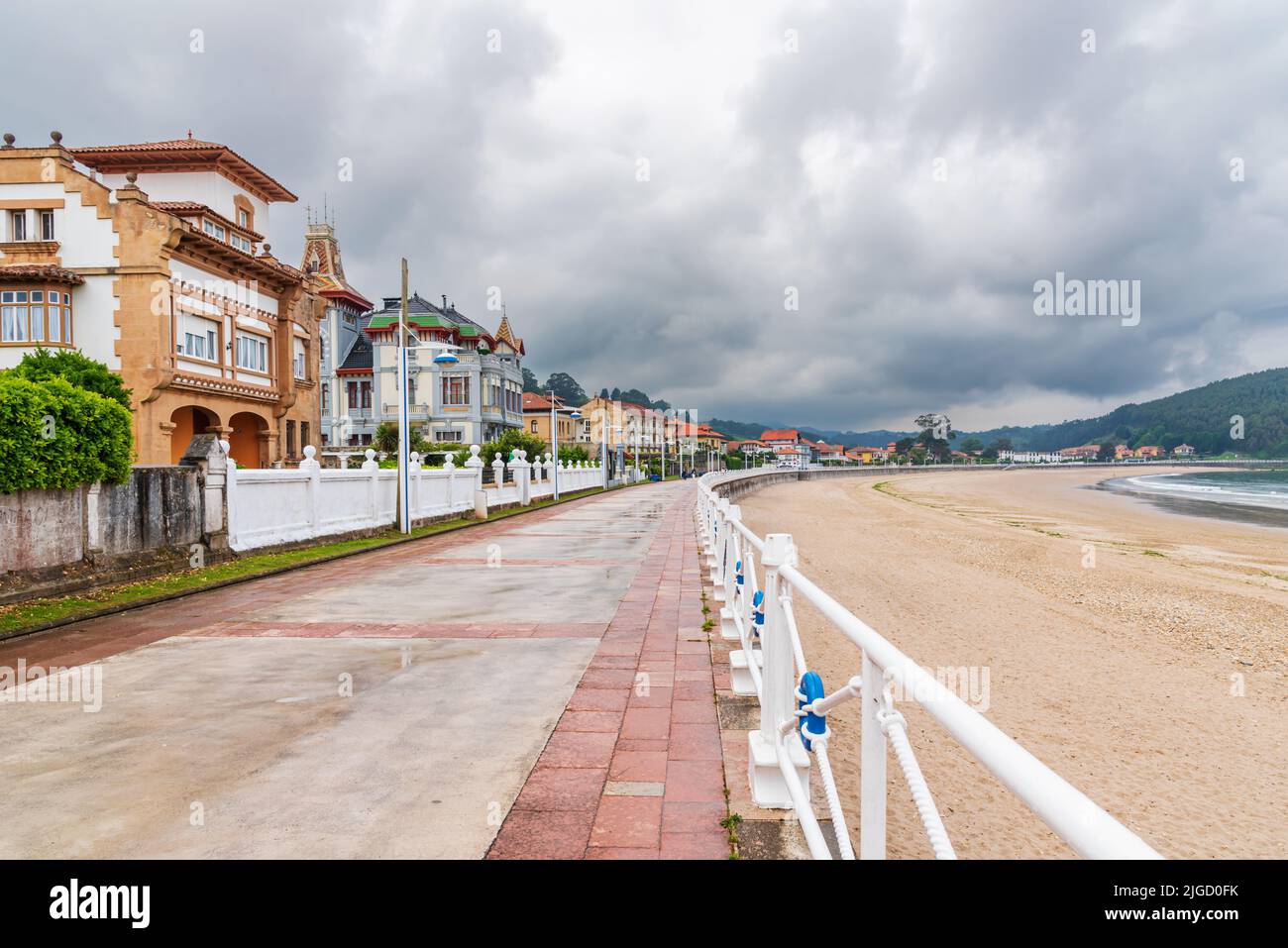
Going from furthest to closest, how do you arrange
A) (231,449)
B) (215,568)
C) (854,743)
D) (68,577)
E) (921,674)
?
(231,449), (215,568), (68,577), (854,743), (921,674)

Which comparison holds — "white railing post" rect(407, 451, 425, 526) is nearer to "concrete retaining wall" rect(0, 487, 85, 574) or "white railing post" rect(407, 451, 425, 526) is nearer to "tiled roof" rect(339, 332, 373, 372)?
"concrete retaining wall" rect(0, 487, 85, 574)

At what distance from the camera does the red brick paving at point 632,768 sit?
3.10 meters

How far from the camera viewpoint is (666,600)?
8820 millimetres

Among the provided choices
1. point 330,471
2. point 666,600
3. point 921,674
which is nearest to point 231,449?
point 330,471

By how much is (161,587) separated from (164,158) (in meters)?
25.2

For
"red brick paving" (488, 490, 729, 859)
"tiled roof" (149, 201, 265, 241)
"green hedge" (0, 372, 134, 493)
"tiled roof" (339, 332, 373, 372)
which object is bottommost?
"red brick paving" (488, 490, 729, 859)

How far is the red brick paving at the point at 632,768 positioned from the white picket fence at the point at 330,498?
8682 millimetres

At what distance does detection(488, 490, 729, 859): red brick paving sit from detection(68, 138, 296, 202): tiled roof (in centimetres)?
2933

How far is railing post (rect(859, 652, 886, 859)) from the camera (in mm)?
2041

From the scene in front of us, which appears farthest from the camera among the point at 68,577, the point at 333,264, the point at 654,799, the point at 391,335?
the point at 333,264

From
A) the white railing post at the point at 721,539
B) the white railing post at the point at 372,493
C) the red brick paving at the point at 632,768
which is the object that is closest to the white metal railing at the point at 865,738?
the red brick paving at the point at 632,768

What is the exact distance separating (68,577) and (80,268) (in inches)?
739

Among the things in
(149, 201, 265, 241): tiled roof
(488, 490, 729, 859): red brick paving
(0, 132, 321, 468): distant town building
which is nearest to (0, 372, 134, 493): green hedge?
(488, 490, 729, 859): red brick paving

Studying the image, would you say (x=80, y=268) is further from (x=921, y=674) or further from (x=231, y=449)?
(x=921, y=674)
